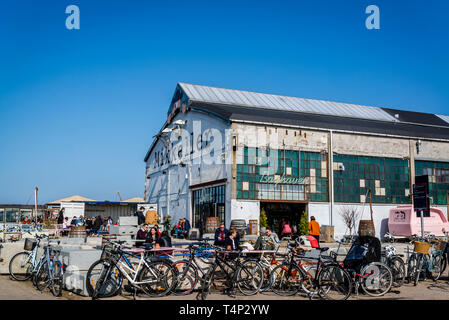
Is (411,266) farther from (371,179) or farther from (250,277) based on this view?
(371,179)

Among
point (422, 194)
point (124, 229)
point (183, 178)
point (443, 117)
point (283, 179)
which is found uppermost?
point (443, 117)

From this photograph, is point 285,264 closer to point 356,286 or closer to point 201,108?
point 356,286

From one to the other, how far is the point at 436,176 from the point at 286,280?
27843 mm

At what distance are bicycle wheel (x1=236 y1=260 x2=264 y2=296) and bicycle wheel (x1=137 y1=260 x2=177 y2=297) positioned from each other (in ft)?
4.79

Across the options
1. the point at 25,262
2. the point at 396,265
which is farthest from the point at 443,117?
the point at 25,262

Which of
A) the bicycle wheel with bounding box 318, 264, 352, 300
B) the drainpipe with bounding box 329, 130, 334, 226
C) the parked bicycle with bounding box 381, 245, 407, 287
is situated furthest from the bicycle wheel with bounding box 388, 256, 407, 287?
the drainpipe with bounding box 329, 130, 334, 226

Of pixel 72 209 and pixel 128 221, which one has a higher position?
pixel 72 209

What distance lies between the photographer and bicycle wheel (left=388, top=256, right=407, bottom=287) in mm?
11273

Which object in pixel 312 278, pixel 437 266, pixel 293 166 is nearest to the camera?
pixel 312 278

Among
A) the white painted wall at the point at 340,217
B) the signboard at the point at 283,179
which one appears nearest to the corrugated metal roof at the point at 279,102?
the signboard at the point at 283,179

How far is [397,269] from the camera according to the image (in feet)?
37.4

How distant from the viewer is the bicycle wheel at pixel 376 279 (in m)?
10.0
